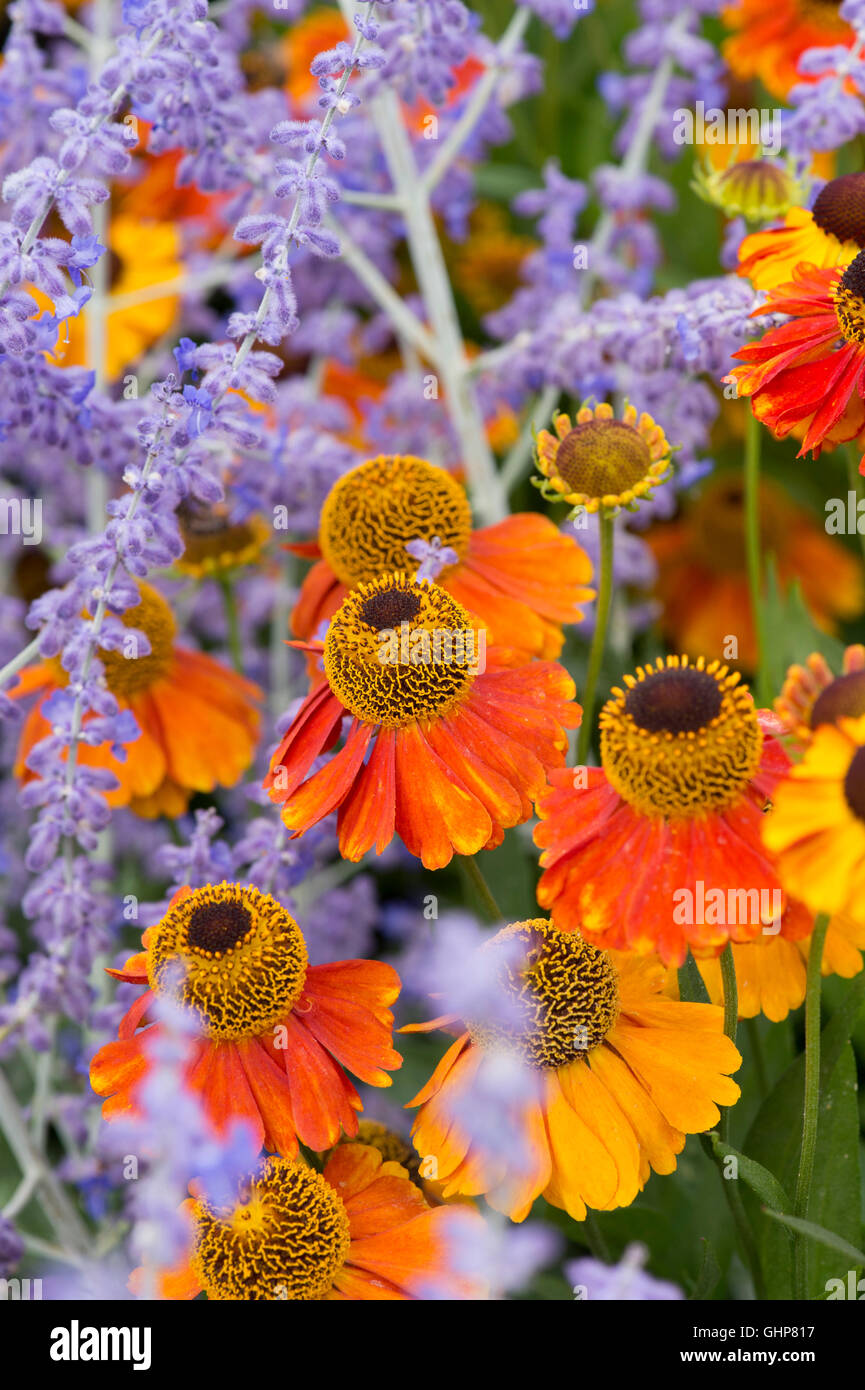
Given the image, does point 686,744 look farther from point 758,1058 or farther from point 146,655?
point 146,655

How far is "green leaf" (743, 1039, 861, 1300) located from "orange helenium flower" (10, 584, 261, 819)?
326 millimetres

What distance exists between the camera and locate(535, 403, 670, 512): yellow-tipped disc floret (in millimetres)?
618

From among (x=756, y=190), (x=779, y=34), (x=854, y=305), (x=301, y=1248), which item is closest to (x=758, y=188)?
(x=756, y=190)

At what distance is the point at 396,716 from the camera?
0.59 meters

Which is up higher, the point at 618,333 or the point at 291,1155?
the point at 618,333

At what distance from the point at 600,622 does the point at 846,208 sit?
0.78 feet

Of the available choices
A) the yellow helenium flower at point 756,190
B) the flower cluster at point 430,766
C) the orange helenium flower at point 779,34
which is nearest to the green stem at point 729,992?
the flower cluster at point 430,766

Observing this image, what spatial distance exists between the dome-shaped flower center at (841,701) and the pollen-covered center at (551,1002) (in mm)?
133

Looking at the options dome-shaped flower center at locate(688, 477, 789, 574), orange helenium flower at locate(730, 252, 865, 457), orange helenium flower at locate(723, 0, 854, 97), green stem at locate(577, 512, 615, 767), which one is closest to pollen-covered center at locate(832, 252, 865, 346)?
orange helenium flower at locate(730, 252, 865, 457)

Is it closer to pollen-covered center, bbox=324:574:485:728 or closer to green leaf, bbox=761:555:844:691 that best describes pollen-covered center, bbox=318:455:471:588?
pollen-covered center, bbox=324:574:485:728
